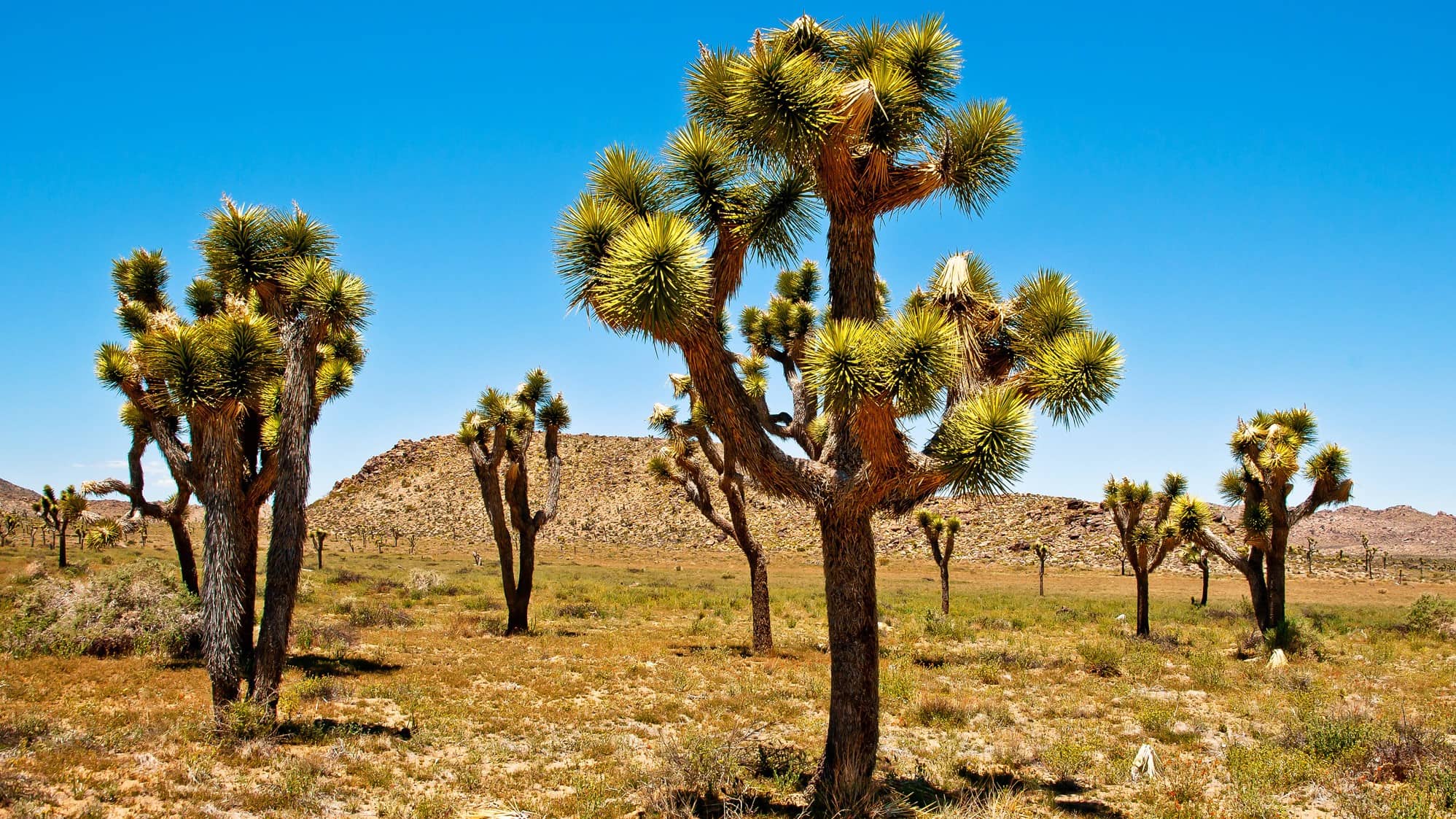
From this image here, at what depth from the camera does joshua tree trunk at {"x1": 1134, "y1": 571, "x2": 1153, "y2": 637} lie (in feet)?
69.5

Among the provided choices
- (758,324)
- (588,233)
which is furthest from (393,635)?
(588,233)

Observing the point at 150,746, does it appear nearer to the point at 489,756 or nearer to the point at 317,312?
the point at 489,756

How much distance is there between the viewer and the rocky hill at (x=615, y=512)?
64.0 meters

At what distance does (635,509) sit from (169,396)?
214 feet

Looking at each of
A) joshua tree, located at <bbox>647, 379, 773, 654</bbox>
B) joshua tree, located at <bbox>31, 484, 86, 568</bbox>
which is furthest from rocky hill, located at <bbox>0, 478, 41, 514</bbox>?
joshua tree, located at <bbox>647, 379, 773, 654</bbox>

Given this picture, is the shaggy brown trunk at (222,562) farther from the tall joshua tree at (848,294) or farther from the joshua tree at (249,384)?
the tall joshua tree at (848,294)

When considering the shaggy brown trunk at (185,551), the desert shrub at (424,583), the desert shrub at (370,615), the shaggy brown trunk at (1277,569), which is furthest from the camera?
the desert shrub at (424,583)

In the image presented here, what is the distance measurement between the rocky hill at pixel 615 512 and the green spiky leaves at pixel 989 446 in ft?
167

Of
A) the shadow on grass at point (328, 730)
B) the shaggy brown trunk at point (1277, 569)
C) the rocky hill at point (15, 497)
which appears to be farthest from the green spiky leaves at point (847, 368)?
the rocky hill at point (15, 497)

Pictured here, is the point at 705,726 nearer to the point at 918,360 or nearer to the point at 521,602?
the point at 918,360

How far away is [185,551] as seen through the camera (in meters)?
15.8

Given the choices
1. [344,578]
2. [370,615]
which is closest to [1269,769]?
[370,615]

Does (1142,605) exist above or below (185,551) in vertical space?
below

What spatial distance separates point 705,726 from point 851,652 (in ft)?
14.0
